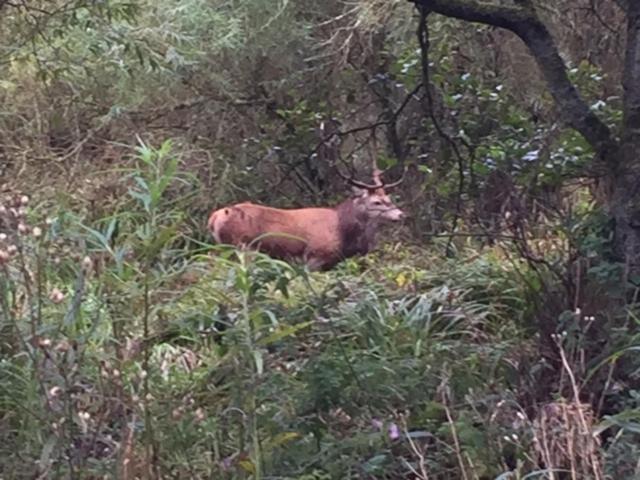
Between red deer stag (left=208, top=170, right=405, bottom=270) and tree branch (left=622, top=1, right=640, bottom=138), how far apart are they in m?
5.39

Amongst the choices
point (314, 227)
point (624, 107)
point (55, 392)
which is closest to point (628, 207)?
point (624, 107)

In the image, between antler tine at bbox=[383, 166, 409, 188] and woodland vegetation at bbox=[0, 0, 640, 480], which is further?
antler tine at bbox=[383, 166, 409, 188]

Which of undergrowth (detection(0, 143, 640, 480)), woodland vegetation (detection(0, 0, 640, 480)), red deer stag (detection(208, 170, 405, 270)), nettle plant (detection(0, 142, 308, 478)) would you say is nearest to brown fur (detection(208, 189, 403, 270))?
red deer stag (detection(208, 170, 405, 270))

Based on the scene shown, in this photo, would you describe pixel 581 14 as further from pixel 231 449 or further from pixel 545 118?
pixel 231 449

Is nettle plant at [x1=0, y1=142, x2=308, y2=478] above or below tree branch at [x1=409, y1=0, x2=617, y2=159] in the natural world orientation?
below

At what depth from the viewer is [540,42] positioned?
5375 millimetres

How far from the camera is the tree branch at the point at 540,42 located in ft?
17.4

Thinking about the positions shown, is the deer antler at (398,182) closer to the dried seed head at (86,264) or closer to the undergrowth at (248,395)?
the undergrowth at (248,395)

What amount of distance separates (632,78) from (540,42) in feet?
1.48

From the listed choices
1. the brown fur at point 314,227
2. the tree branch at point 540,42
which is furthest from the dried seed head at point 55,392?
the brown fur at point 314,227

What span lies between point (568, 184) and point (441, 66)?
1.06 m

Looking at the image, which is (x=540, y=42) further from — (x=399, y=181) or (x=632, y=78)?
(x=399, y=181)

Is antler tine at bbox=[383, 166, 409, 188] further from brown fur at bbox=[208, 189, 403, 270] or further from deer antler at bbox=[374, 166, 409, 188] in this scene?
brown fur at bbox=[208, 189, 403, 270]

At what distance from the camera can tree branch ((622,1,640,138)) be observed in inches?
200
